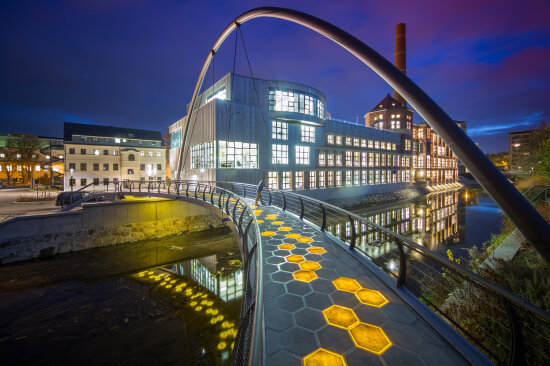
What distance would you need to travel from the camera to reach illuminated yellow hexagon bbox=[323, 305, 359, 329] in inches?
122

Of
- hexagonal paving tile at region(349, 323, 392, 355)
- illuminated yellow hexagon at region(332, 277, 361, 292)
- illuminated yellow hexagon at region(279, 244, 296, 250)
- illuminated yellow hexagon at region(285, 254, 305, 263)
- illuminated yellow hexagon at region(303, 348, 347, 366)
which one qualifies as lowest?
illuminated yellow hexagon at region(303, 348, 347, 366)

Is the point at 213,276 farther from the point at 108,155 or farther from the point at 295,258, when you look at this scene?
the point at 108,155

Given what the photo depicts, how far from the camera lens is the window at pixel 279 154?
22938 millimetres

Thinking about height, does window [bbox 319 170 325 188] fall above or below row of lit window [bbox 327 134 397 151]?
below

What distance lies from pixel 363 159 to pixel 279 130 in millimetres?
17342

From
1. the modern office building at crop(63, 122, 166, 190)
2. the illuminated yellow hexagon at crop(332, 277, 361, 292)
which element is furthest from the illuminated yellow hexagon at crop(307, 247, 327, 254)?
the modern office building at crop(63, 122, 166, 190)

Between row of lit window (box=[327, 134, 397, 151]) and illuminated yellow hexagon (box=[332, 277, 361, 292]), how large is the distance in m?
26.4

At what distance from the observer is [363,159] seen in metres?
34.1

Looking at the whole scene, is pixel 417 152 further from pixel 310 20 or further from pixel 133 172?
pixel 133 172

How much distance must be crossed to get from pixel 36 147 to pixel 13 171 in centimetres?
934

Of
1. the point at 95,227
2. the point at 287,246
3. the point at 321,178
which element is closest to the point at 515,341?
the point at 287,246

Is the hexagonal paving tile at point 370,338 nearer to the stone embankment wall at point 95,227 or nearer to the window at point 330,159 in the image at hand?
the stone embankment wall at point 95,227

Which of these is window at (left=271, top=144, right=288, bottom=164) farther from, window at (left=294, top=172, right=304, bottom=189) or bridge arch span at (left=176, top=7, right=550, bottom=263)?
bridge arch span at (left=176, top=7, right=550, bottom=263)

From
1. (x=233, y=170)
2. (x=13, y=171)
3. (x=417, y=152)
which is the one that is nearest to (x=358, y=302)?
(x=233, y=170)
